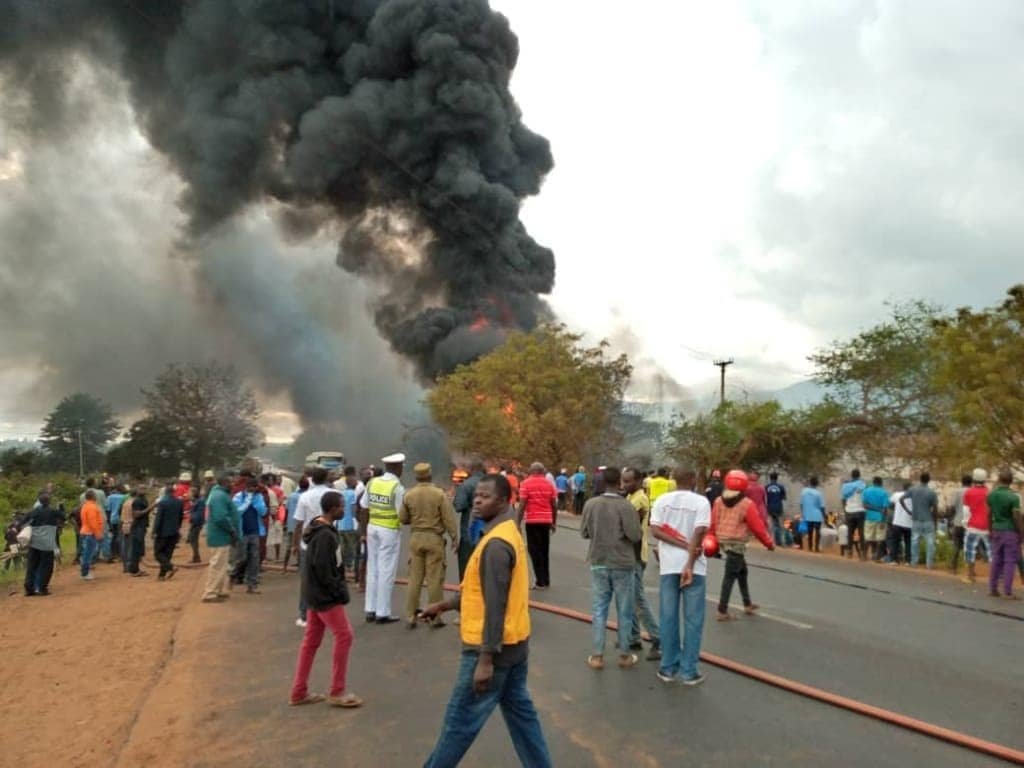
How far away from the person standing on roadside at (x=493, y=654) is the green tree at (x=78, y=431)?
71.5 metres

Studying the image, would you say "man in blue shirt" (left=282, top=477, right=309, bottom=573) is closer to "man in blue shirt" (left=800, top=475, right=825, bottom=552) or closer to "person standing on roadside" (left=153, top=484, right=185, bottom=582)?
"person standing on roadside" (left=153, top=484, right=185, bottom=582)

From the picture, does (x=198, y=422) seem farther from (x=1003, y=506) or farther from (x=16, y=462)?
(x=1003, y=506)

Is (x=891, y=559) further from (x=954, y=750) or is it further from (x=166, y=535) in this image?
(x=166, y=535)

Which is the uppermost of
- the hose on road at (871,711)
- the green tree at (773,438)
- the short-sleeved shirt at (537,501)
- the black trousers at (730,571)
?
the green tree at (773,438)

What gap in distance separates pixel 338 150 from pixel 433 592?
38905 mm

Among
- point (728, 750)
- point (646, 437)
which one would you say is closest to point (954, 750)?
point (728, 750)

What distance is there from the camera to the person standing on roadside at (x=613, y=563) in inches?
242

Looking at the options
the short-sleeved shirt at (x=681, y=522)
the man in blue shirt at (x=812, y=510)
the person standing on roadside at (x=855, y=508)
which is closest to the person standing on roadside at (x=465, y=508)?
the short-sleeved shirt at (x=681, y=522)

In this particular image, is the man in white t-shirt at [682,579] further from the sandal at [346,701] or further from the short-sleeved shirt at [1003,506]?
the short-sleeved shirt at [1003,506]

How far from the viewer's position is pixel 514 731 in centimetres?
383

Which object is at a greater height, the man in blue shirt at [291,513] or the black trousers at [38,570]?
the man in blue shirt at [291,513]

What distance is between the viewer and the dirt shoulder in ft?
17.8

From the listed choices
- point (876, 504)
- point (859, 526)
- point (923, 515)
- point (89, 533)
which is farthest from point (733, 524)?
point (89, 533)

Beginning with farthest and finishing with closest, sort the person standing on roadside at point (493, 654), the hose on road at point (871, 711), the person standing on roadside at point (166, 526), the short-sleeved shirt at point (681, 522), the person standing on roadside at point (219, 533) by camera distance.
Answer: the person standing on roadside at point (166, 526) < the person standing on roadside at point (219, 533) < the short-sleeved shirt at point (681, 522) < the hose on road at point (871, 711) < the person standing on roadside at point (493, 654)
